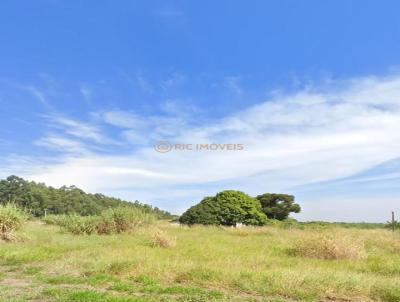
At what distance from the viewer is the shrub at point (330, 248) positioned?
46.3ft

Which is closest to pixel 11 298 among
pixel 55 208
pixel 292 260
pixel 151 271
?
pixel 151 271

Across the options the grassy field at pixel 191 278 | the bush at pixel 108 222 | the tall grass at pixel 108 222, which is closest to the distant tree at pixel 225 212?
the tall grass at pixel 108 222

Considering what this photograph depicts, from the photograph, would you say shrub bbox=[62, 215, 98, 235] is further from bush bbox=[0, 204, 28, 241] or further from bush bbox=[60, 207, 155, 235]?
bush bbox=[0, 204, 28, 241]

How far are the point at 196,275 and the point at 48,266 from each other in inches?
166

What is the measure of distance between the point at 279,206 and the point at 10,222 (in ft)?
125

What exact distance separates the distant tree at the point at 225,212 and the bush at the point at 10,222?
74.5 feet

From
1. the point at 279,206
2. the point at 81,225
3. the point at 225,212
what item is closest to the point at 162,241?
the point at 81,225

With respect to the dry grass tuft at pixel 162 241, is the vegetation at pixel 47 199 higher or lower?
higher

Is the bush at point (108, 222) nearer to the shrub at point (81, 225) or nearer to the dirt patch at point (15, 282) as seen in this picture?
the shrub at point (81, 225)

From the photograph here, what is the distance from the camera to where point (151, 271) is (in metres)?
9.87

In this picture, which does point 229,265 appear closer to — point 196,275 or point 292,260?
point 196,275

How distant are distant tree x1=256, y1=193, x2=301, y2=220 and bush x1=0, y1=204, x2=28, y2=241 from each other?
36569 mm

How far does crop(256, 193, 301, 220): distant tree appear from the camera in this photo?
5262cm

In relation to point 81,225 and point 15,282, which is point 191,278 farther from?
point 81,225
